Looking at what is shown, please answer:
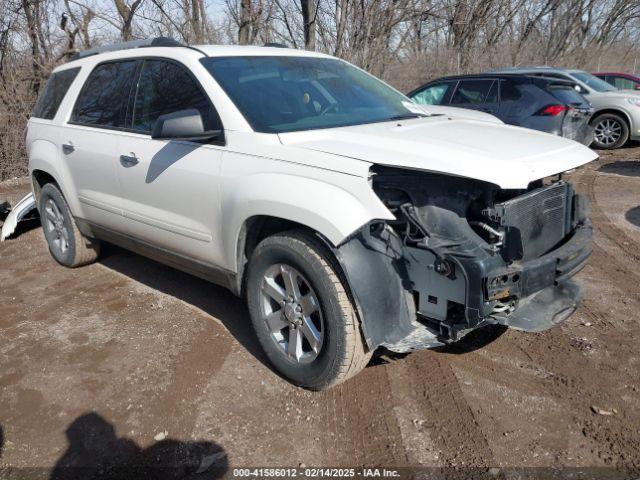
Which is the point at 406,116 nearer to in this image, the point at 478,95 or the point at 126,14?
the point at 478,95

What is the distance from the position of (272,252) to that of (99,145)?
2.02 m

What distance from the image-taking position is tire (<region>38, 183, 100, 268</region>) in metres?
5.12

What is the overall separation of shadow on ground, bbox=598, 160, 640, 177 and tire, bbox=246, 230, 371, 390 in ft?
24.0

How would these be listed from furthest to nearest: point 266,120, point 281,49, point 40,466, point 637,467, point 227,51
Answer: point 281,49, point 227,51, point 266,120, point 40,466, point 637,467

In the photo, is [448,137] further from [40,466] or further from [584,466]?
[40,466]

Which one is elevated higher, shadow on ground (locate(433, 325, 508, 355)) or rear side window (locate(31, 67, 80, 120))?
rear side window (locate(31, 67, 80, 120))

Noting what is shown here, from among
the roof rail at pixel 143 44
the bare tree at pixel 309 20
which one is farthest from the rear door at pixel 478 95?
the roof rail at pixel 143 44

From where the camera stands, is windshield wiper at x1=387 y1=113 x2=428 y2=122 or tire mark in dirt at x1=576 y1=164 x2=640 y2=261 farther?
tire mark in dirt at x1=576 y1=164 x2=640 y2=261

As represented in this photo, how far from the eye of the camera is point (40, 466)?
9.02 feet

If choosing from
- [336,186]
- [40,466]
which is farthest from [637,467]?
[40,466]

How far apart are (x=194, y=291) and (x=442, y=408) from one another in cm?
247

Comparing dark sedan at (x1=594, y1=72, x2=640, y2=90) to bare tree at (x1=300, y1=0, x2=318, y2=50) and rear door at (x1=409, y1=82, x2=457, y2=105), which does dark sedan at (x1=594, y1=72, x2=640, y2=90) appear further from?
bare tree at (x1=300, y1=0, x2=318, y2=50)

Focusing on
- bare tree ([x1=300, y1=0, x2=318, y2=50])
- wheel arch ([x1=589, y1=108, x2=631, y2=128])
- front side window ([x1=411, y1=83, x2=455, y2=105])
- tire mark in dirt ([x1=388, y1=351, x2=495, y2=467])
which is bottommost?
tire mark in dirt ([x1=388, y1=351, x2=495, y2=467])

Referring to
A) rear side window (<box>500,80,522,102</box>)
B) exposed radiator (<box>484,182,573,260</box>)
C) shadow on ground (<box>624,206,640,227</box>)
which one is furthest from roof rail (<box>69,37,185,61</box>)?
rear side window (<box>500,80,522,102</box>)
